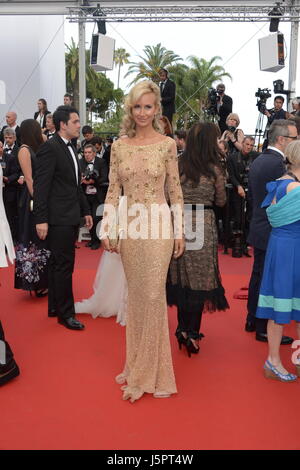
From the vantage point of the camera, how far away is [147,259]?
9.30 ft

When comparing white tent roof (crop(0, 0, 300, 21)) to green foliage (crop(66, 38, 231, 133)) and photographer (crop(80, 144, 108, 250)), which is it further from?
green foliage (crop(66, 38, 231, 133))

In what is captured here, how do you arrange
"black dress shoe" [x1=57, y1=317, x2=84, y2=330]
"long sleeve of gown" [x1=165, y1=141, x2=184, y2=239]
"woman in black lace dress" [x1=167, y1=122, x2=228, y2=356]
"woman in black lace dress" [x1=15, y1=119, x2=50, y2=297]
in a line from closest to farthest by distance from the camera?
1. "long sleeve of gown" [x1=165, y1=141, x2=184, y2=239]
2. "woman in black lace dress" [x1=167, y1=122, x2=228, y2=356]
3. "black dress shoe" [x1=57, y1=317, x2=84, y2=330]
4. "woman in black lace dress" [x1=15, y1=119, x2=50, y2=297]

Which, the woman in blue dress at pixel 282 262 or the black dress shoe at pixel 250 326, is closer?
the woman in blue dress at pixel 282 262

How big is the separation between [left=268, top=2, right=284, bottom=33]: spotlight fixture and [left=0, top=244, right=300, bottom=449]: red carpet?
778 centimetres

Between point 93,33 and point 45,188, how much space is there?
25.1 ft

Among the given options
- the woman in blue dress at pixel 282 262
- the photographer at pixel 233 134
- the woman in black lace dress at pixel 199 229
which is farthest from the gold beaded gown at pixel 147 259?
the photographer at pixel 233 134

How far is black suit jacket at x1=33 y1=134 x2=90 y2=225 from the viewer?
380 centimetres

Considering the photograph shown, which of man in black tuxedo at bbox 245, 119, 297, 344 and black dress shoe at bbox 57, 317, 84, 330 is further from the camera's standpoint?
black dress shoe at bbox 57, 317, 84, 330

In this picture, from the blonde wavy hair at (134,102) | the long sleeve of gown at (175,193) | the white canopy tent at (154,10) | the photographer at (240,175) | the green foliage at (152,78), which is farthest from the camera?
the green foliage at (152,78)

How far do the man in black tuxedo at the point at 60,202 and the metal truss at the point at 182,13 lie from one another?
277 inches

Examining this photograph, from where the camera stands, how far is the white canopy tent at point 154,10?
10008mm

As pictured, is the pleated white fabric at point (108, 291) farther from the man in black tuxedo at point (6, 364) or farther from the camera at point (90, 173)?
the camera at point (90, 173)

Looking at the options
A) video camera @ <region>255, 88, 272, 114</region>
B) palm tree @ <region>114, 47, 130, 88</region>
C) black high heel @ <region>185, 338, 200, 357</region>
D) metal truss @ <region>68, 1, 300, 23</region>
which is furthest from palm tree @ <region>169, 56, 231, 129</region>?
black high heel @ <region>185, 338, 200, 357</region>

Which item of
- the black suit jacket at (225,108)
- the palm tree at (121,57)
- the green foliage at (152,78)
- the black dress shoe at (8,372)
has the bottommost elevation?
the black dress shoe at (8,372)
